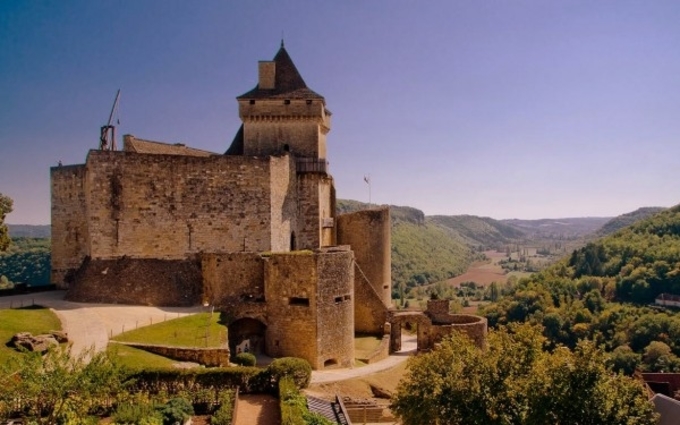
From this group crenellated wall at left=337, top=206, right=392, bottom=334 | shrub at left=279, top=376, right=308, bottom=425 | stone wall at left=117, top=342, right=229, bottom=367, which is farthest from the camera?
crenellated wall at left=337, top=206, right=392, bottom=334

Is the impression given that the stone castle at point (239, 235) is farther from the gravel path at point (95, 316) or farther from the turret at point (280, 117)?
the gravel path at point (95, 316)

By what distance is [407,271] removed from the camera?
174000 millimetres

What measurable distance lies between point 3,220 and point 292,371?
883 inches

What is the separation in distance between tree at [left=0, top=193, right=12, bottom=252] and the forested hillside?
68025 mm

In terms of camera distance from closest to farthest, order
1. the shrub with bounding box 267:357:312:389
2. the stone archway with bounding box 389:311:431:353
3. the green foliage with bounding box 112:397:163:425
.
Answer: the green foliage with bounding box 112:397:163:425
the shrub with bounding box 267:357:312:389
the stone archway with bounding box 389:311:431:353

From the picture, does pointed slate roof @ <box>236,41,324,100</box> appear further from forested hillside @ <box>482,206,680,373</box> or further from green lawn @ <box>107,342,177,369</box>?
forested hillside @ <box>482,206,680,373</box>

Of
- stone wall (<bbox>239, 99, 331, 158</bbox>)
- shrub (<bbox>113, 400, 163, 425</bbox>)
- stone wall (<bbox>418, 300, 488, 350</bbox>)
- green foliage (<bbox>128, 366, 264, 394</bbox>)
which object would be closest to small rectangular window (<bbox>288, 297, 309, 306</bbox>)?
green foliage (<bbox>128, 366, 264, 394</bbox>)

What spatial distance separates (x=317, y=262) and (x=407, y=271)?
14614 centimetres

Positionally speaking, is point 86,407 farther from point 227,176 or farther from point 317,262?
point 227,176

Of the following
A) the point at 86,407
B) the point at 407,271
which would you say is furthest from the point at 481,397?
the point at 407,271

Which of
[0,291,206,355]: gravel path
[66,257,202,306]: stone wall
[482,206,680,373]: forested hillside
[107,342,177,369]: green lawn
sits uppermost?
[66,257,202,306]: stone wall

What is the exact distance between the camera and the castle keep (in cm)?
3084

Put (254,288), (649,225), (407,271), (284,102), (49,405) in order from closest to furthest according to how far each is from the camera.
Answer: (49,405) < (254,288) < (284,102) < (649,225) < (407,271)

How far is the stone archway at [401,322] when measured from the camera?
38.4 meters
